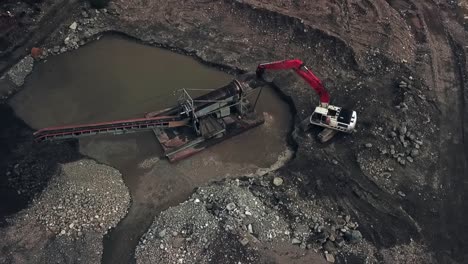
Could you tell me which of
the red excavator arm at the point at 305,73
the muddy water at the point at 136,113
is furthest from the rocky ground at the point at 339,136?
the red excavator arm at the point at 305,73

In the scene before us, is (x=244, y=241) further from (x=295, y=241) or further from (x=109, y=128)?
(x=109, y=128)

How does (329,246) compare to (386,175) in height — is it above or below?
below

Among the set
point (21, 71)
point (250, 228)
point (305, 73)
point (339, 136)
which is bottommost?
point (250, 228)

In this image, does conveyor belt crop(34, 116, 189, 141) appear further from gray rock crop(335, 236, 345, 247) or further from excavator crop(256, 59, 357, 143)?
gray rock crop(335, 236, 345, 247)

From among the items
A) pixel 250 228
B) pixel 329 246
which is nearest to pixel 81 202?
pixel 250 228

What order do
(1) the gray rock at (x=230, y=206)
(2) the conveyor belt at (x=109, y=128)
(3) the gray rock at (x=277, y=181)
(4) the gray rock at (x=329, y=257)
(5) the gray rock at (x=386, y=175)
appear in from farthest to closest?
(2) the conveyor belt at (x=109, y=128), (5) the gray rock at (x=386, y=175), (3) the gray rock at (x=277, y=181), (1) the gray rock at (x=230, y=206), (4) the gray rock at (x=329, y=257)

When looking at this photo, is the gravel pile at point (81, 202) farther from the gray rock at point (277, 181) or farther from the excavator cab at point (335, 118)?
the excavator cab at point (335, 118)
